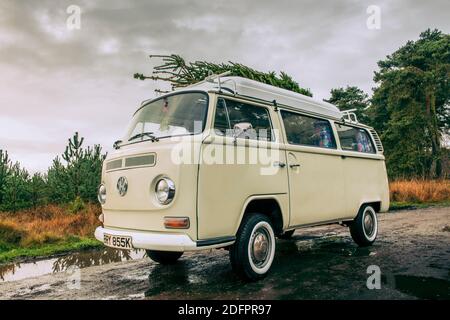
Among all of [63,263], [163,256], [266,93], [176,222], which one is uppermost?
[266,93]

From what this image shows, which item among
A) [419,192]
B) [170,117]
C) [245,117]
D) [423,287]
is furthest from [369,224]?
[419,192]

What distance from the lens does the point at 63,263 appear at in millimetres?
6102

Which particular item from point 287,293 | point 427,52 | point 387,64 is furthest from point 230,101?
point 387,64

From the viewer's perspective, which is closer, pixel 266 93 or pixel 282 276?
pixel 282 276

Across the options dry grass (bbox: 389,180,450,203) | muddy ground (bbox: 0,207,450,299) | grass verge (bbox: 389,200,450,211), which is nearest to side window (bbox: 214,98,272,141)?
muddy ground (bbox: 0,207,450,299)

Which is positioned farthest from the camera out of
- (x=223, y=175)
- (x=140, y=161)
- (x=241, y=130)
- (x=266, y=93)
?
(x=266, y=93)

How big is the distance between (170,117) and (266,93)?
4.48 feet

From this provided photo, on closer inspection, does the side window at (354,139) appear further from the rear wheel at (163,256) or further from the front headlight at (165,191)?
the front headlight at (165,191)

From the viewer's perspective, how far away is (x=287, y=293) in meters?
3.67

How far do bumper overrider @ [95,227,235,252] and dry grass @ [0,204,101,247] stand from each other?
195 inches

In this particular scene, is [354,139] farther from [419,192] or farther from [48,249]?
[419,192]

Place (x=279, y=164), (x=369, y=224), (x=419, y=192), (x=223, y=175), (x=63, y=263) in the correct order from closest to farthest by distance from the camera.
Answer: (x=223, y=175) < (x=279, y=164) < (x=63, y=263) < (x=369, y=224) < (x=419, y=192)

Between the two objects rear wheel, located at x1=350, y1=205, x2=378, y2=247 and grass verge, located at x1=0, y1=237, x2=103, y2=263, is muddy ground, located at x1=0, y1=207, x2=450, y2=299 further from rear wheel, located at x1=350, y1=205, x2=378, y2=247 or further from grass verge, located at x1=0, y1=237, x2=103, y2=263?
grass verge, located at x1=0, y1=237, x2=103, y2=263
